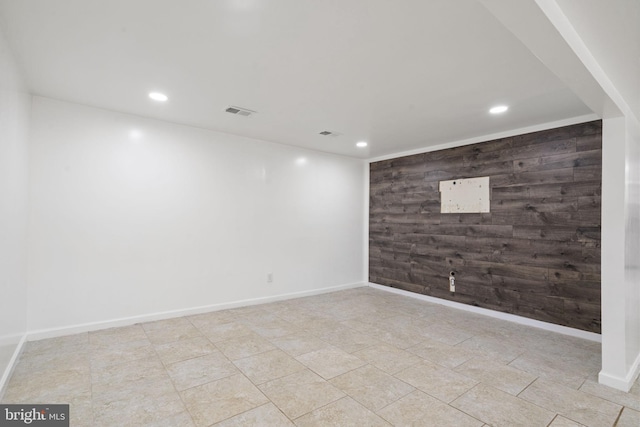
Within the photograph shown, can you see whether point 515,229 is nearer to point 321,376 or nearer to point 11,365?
point 321,376

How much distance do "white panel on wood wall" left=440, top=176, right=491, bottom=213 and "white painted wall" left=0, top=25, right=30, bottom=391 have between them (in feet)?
15.9

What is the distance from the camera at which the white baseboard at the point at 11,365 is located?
7.34ft

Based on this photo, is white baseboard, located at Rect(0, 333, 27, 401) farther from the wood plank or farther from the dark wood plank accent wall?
the wood plank

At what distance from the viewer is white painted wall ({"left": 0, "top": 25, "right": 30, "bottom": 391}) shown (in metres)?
2.19

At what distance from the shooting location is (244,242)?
15.3 feet

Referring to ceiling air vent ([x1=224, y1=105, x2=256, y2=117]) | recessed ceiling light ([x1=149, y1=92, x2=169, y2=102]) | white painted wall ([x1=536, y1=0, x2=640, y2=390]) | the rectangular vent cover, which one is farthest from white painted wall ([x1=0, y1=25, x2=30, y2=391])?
white painted wall ([x1=536, y1=0, x2=640, y2=390])

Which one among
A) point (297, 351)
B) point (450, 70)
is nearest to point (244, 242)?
point (297, 351)

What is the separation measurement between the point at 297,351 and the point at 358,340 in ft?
2.29

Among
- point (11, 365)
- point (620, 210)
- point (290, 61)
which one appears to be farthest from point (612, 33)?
point (11, 365)

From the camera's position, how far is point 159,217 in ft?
12.9

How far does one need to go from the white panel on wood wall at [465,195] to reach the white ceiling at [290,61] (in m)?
0.87

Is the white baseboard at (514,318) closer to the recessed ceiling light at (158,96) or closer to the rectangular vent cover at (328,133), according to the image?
the rectangular vent cover at (328,133)

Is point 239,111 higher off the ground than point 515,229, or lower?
higher

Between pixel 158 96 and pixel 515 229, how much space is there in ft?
14.5
